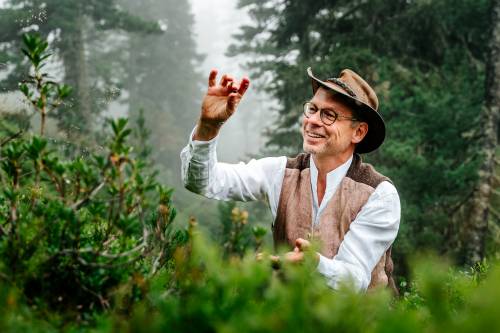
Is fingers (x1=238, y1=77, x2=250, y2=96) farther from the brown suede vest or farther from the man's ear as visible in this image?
the man's ear

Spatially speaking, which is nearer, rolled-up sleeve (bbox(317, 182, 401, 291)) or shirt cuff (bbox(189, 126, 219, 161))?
rolled-up sleeve (bbox(317, 182, 401, 291))

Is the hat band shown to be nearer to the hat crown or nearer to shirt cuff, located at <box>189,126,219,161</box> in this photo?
the hat crown

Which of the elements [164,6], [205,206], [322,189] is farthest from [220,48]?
→ [322,189]

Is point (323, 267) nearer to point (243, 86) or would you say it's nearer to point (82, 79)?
point (243, 86)

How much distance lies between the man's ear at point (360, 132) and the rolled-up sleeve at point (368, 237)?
0.49 metres

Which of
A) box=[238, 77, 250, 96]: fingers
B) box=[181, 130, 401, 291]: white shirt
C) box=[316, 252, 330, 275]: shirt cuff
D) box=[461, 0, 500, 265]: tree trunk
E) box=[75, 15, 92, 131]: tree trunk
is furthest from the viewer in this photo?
box=[75, 15, 92, 131]: tree trunk

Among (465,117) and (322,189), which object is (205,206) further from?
(322,189)

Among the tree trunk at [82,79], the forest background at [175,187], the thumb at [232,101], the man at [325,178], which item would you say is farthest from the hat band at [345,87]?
the tree trunk at [82,79]

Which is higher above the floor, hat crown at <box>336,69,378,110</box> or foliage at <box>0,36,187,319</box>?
hat crown at <box>336,69,378,110</box>

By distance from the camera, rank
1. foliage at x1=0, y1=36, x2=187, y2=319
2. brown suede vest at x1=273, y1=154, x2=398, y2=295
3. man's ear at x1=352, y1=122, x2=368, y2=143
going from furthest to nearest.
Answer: man's ear at x1=352, y1=122, x2=368, y2=143 → brown suede vest at x1=273, y1=154, x2=398, y2=295 → foliage at x1=0, y1=36, x2=187, y2=319

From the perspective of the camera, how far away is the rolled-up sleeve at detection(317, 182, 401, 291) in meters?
2.59

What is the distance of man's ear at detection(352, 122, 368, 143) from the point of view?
140 inches

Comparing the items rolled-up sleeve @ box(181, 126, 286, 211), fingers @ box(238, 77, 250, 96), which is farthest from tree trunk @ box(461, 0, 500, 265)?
fingers @ box(238, 77, 250, 96)

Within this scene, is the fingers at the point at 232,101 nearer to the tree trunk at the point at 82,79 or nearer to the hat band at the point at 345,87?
the hat band at the point at 345,87
